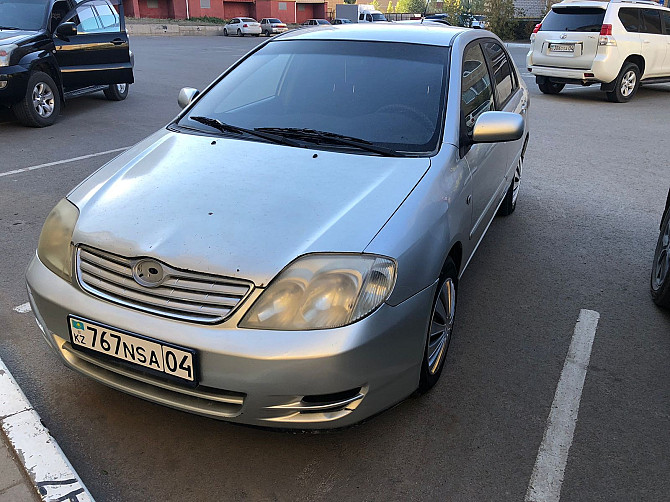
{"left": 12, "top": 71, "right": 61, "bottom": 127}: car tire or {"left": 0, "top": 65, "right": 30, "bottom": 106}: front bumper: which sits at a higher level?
{"left": 0, "top": 65, "right": 30, "bottom": 106}: front bumper

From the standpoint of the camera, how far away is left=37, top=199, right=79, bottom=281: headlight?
2414 millimetres

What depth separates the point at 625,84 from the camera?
11914 millimetres

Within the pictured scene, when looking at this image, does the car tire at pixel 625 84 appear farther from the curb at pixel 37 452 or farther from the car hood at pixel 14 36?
the curb at pixel 37 452

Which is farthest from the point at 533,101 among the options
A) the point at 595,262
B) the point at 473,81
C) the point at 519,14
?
the point at 519,14

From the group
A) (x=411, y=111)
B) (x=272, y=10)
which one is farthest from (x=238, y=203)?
(x=272, y=10)

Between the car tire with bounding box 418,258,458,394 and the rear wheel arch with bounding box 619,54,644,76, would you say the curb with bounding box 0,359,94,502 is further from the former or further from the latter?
the rear wheel arch with bounding box 619,54,644,76

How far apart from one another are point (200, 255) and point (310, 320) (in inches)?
18.5

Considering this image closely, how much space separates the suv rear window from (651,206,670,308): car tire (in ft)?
28.7

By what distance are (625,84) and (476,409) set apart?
1122 centimetres

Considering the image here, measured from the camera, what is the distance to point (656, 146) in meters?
8.36

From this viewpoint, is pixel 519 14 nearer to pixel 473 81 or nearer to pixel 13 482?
Answer: pixel 473 81

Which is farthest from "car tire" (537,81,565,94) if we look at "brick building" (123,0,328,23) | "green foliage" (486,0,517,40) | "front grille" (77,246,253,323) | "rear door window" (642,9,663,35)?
"brick building" (123,0,328,23)

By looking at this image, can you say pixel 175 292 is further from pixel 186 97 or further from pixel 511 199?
pixel 511 199

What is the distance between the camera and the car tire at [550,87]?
12730 millimetres
